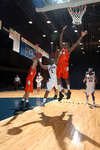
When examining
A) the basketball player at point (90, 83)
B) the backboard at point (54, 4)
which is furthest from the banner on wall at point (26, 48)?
the basketball player at point (90, 83)

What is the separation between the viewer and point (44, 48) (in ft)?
43.1

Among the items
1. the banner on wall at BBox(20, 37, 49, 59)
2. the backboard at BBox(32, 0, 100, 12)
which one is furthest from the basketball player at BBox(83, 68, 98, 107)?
the banner on wall at BBox(20, 37, 49, 59)

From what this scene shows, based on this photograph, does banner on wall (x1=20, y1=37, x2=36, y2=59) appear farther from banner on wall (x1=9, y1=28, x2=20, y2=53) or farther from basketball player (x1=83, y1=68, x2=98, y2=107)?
basketball player (x1=83, y1=68, x2=98, y2=107)

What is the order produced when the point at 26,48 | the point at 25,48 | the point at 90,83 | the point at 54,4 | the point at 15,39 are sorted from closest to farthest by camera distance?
the point at 54,4 < the point at 90,83 < the point at 15,39 < the point at 25,48 < the point at 26,48

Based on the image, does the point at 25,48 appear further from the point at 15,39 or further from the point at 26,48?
the point at 15,39

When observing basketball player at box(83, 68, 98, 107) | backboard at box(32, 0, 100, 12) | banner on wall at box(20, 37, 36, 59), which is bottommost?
basketball player at box(83, 68, 98, 107)

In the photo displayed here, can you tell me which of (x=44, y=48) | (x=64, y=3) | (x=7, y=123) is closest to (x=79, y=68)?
(x=44, y=48)

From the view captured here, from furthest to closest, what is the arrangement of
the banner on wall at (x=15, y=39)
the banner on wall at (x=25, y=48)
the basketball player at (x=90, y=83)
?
the banner on wall at (x=25, y=48) < the banner on wall at (x=15, y=39) < the basketball player at (x=90, y=83)

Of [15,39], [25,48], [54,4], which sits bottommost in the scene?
[25,48]

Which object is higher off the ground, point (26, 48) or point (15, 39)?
point (15, 39)

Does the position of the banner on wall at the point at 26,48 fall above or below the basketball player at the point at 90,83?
above

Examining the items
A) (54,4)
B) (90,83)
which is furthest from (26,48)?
(90,83)

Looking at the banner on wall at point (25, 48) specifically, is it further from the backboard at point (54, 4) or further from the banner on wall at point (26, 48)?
the backboard at point (54, 4)

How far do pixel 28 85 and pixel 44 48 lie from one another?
8.96 m
